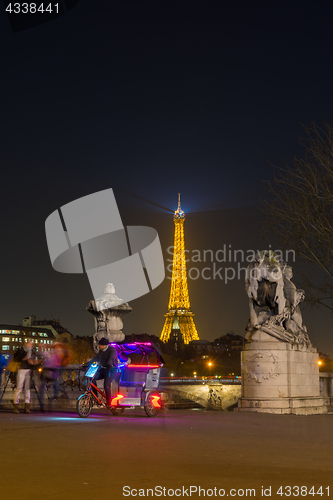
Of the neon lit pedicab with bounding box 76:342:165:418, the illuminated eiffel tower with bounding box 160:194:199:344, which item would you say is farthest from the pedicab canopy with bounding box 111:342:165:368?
the illuminated eiffel tower with bounding box 160:194:199:344

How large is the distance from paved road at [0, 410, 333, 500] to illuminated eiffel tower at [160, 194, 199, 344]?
336ft

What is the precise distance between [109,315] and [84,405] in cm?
476

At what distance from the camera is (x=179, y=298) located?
115312 millimetres

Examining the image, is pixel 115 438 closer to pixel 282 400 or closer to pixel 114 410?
pixel 114 410

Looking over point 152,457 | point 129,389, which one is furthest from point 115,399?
point 152,457

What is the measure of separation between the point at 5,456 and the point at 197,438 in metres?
3.01

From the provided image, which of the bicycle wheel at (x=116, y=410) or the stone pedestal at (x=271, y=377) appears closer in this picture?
the bicycle wheel at (x=116, y=410)

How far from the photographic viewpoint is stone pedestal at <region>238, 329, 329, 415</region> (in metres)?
15.1

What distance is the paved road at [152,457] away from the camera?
18.2ft

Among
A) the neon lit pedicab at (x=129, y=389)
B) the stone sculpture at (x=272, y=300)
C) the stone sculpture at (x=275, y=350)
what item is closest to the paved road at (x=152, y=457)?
the neon lit pedicab at (x=129, y=389)

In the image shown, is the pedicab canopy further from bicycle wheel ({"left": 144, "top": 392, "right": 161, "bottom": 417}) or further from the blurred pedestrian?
the blurred pedestrian

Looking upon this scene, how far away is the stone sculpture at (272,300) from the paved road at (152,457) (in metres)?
4.51

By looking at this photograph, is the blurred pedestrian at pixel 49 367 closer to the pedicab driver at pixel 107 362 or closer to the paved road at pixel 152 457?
the pedicab driver at pixel 107 362

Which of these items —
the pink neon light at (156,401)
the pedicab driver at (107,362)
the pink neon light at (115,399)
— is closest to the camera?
the pedicab driver at (107,362)
